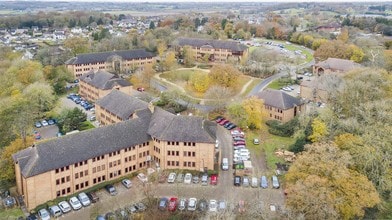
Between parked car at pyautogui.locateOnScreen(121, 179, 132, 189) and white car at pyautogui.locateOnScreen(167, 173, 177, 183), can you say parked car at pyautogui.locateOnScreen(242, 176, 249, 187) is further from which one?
parked car at pyautogui.locateOnScreen(121, 179, 132, 189)

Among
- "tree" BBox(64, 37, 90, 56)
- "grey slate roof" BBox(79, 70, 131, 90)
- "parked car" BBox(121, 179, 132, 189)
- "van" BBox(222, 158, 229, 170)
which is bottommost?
"parked car" BBox(121, 179, 132, 189)

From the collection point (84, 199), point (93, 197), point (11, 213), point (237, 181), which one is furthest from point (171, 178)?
point (11, 213)

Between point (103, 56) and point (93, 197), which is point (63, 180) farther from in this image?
point (103, 56)

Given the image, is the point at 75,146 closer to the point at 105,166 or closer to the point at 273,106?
the point at 105,166

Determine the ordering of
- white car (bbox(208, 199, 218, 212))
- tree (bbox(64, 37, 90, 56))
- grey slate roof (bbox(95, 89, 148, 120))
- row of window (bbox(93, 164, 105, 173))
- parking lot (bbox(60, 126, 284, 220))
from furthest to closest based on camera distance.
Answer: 1. tree (bbox(64, 37, 90, 56))
2. grey slate roof (bbox(95, 89, 148, 120))
3. row of window (bbox(93, 164, 105, 173))
4. parking lot (bbox(60, 126, 284, 220))
5. white car (bbox(208, 199, 218, 212))

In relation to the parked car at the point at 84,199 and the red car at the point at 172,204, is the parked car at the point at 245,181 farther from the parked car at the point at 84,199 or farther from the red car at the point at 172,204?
the parked car at the point at 84,199

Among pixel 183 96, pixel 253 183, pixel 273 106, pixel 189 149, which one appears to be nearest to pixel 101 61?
pixel 183 96

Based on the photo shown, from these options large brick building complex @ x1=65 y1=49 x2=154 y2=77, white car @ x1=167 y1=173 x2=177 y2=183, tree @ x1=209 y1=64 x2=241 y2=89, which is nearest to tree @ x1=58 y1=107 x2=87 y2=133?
white car @ x1=167 y1=173 x2=177 y2=183
